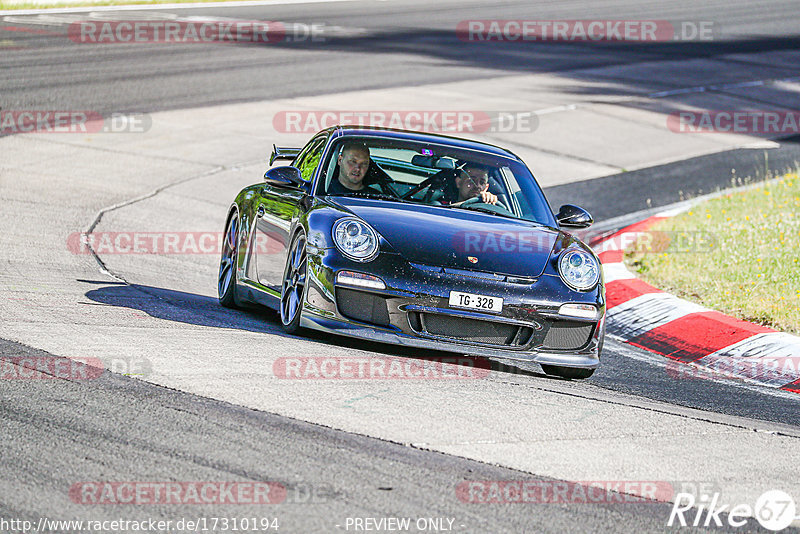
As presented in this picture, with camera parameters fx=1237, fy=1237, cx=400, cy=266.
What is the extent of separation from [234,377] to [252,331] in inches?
63.9

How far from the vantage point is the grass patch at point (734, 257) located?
9156 mm

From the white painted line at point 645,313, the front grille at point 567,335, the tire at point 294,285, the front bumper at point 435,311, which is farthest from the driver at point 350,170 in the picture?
the white painted line at point 645,313

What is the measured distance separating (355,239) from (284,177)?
1098mm

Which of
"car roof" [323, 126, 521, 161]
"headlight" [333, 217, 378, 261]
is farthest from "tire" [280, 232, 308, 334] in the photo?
"car roof" [323, 126, 521, 161]

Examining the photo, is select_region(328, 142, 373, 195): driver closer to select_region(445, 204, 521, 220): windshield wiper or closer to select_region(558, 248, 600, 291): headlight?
select_region(445, 204, 521, 220): windshield wiper

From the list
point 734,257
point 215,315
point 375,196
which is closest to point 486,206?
point 375,196

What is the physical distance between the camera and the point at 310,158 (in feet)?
29.3

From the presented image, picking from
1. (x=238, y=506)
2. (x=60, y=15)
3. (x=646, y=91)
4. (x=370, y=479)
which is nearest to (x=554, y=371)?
(x=370, y=479)

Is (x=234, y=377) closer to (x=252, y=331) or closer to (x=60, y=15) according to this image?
(x=252, y=331)

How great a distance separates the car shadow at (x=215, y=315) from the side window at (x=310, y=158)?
106 cm

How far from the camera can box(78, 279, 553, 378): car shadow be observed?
7.39 metres

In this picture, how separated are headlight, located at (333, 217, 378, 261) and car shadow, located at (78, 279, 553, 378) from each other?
55 centimetres

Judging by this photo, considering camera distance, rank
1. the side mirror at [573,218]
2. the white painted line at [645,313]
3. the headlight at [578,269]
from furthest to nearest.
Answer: the white painted line at [645,313] < the side mirror at [573,218] < the headlight at [578,269]

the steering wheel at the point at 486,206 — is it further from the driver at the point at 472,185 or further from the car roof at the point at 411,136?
the car roof at the point at 411,136
